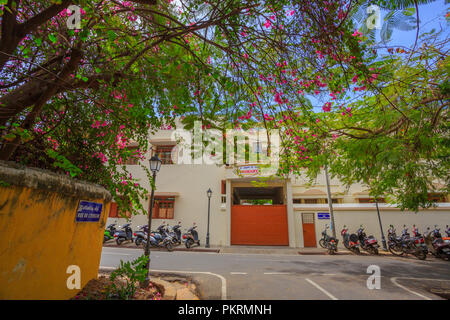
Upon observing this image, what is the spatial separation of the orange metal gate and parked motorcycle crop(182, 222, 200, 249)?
8.29ft

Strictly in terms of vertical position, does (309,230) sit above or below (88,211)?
below


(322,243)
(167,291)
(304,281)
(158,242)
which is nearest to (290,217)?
(322,243)

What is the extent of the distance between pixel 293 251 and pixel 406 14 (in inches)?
499

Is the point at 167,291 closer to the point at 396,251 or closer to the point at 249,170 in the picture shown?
the point at 249,170

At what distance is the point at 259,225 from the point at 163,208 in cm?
713

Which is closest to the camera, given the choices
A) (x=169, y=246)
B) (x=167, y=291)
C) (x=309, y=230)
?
(x=167, y=291)

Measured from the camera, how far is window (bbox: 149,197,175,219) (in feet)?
52.2

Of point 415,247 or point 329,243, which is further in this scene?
point 329,243

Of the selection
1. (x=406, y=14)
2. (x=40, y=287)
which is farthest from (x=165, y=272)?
(x=406, y=14)

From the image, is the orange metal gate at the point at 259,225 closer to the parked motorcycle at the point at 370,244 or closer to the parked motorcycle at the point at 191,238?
the parked motorcycle at the point at 191,238

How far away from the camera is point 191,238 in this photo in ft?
43.9

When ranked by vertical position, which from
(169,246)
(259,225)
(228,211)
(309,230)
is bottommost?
(169,246)

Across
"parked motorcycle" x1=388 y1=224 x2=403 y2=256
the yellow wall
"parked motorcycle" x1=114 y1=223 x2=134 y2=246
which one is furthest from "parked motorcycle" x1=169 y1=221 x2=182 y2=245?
"parked motorcycle" x1=388 y1=224 x2=403 y2=256

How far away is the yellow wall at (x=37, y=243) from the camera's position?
7.09ft
